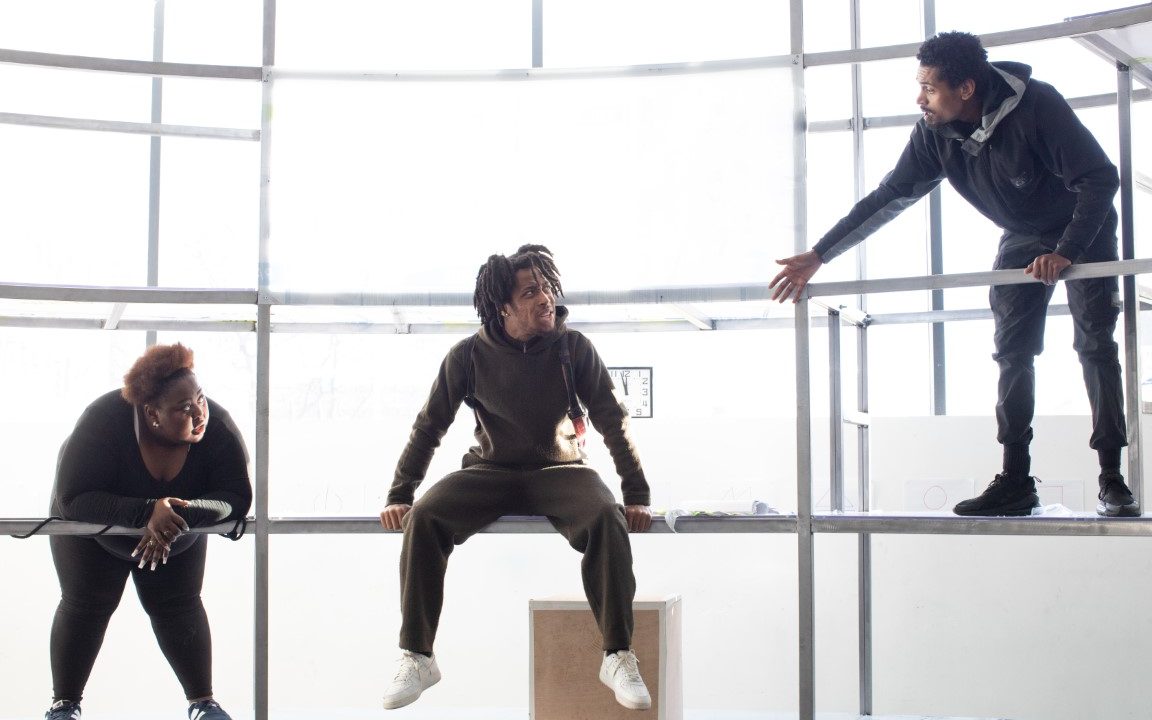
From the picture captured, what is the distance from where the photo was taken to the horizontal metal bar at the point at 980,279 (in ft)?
7.74

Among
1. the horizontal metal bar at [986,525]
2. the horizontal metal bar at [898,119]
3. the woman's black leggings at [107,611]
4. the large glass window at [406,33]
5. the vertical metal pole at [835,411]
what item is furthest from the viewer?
the large glass window at [406,33]

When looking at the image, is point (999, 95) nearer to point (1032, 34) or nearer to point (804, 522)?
point (1032, 34)

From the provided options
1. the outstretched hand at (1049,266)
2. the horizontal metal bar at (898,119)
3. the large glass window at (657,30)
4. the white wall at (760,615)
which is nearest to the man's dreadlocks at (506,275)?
the outstretched hand at (1049,266)

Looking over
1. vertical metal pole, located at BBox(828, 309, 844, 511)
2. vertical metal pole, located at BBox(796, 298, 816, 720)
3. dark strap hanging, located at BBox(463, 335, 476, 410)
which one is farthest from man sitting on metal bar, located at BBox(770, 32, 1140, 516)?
dark strap hanging, located at BBox(463, 335, 476, 410)

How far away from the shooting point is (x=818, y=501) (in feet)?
17.5

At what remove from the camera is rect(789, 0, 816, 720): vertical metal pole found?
2594mm

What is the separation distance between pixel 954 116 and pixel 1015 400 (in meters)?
0.67

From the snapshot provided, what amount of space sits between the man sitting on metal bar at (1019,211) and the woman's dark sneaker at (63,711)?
74.5 inches

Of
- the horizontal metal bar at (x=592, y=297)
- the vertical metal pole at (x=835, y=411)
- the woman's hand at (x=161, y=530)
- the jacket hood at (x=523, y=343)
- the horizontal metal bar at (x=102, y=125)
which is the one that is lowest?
the woman's hand at (x=161, y=530)

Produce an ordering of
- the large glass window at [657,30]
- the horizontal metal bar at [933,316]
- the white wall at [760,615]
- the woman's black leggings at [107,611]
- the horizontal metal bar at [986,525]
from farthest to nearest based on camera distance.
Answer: the large glass window at [657,30], the white wall at [760,615], the horizontal metal bar at [933,316], the woman's black leggings at [107,611], the horizontal metal bar at [986,525]

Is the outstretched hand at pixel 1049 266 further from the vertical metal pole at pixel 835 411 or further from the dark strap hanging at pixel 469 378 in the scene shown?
the dark strap hanging at pixel 469 378

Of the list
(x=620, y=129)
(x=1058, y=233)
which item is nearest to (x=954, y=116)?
(x=1058, y=233)

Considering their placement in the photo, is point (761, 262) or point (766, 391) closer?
point (761, 262)

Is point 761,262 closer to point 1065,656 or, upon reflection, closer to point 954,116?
point 954,116
